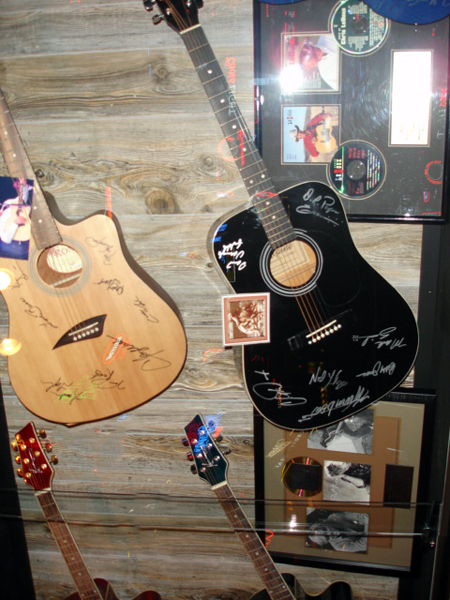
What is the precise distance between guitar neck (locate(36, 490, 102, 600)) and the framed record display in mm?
977

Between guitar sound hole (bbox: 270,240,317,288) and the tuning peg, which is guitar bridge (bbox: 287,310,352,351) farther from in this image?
the tuning peg

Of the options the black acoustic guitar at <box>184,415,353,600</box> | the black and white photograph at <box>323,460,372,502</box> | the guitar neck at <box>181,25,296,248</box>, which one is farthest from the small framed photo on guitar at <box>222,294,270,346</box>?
the black and white photograph at <box>323,460,372,502</box>

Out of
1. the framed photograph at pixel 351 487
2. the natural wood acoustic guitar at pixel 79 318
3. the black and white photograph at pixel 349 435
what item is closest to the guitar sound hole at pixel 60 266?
the natural wood acoustic guitar at pixel 79 318

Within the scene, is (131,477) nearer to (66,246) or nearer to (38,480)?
(38,480)

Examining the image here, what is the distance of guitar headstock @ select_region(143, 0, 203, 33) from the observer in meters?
0.91

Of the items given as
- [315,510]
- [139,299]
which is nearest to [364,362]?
Result: [315,510]

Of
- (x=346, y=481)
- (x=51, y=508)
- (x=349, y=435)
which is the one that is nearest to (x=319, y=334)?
(x=349, y=435)

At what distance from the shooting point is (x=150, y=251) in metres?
1.04

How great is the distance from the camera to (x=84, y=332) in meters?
1.06

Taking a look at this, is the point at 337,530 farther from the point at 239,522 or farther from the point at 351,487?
the point at 239,522

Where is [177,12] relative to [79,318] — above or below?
above

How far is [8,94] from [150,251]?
0.42 metres

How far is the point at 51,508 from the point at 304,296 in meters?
0.84
